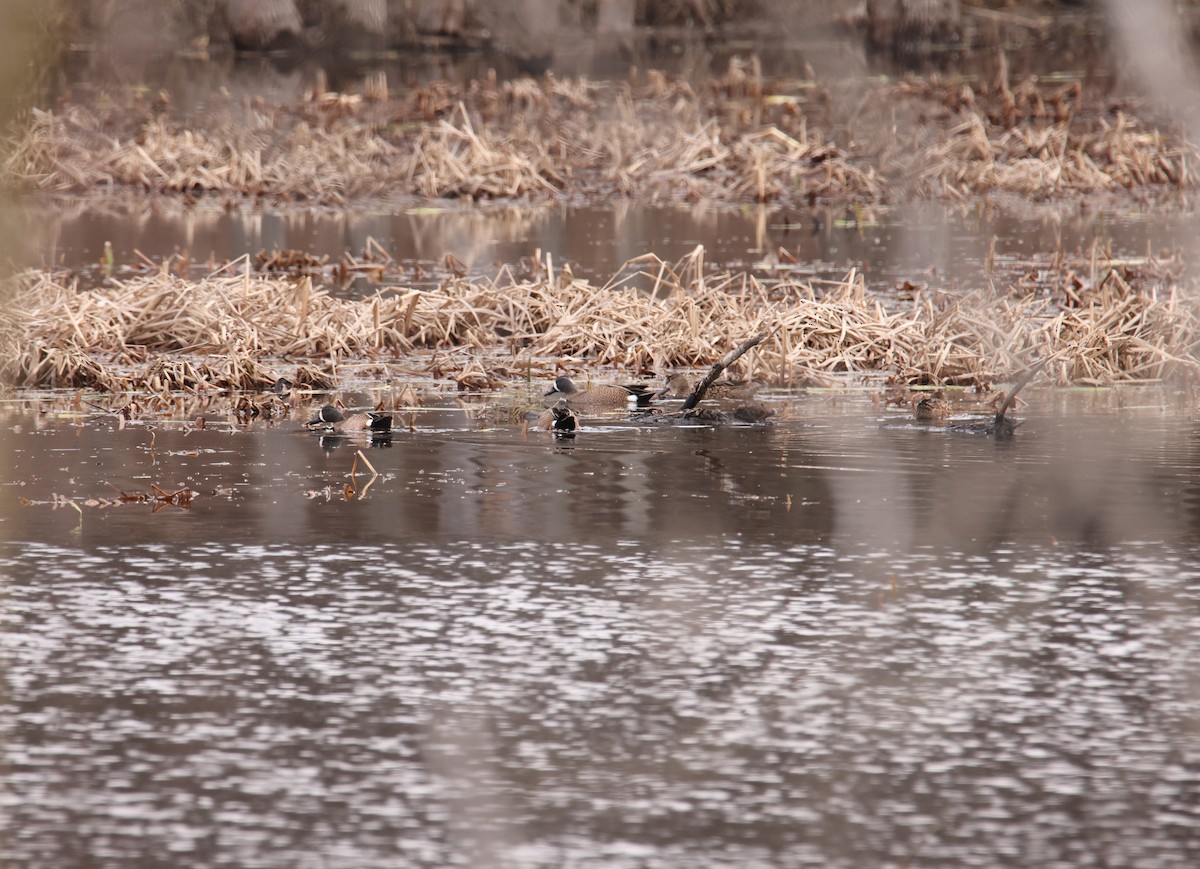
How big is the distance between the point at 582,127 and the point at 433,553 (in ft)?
73.0

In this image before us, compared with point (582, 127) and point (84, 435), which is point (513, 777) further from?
point (582, 127)

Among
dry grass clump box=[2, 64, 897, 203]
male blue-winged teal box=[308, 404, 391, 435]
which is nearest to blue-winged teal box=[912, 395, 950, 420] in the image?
male blue-winged teal box=[308, 404, 391, 435]

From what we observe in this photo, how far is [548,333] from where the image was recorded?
13.2 metres

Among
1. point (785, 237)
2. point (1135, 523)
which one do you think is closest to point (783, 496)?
point (1135, 523)

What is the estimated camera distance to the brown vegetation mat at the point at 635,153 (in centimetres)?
2455

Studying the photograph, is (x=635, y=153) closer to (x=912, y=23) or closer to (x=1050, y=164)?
(x=1050, y=164)

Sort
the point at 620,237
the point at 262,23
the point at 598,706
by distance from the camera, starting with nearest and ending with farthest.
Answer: the point at 598,706
the point at 620,237
the point at 262,23

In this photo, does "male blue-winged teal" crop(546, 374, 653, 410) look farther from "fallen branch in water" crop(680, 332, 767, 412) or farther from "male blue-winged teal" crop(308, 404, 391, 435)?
"male blue-winged teal" crop(308, 404, 391, 435)

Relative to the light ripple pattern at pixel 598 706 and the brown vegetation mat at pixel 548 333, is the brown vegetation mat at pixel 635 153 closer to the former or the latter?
the brown vegetation mat at pixel 548 333

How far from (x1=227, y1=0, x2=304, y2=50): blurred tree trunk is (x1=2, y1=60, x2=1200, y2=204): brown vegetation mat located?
18033 millimetres

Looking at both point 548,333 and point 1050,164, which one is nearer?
point 548,333

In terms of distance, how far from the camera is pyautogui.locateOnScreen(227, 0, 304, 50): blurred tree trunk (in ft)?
162

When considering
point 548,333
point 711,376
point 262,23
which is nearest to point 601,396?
point 711,376

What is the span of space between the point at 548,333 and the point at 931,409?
9.36 feet
